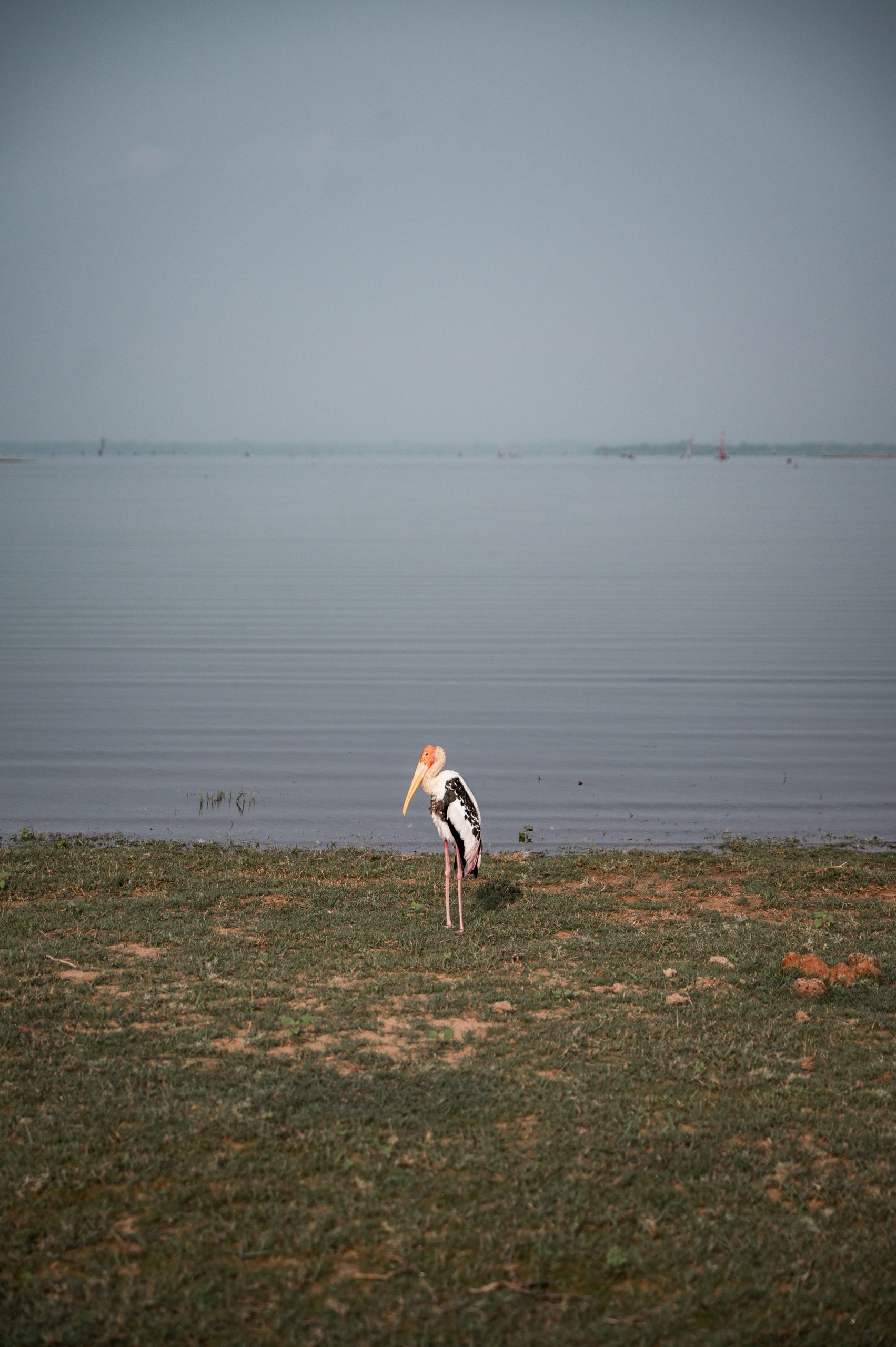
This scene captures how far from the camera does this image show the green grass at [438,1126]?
18.1 ft

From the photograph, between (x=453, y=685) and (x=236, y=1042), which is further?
(x=453, y=685)

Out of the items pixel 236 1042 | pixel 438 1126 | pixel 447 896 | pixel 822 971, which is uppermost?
pixel 447 896

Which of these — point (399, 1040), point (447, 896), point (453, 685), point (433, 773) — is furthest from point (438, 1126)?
point (453, 685)

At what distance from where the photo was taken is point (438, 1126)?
7016mm

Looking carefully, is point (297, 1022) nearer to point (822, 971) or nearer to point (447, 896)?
point (447, 896)

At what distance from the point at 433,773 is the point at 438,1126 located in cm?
476

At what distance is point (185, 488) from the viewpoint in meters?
129

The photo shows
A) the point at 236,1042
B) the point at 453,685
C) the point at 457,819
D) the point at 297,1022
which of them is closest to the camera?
the point at 236,1042

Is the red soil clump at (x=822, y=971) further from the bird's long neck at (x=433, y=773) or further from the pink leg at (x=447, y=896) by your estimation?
the bird's long neck at (x=433, y=773)

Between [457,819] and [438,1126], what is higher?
[457,819]

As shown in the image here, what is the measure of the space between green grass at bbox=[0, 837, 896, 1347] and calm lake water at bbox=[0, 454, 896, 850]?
17.8ft

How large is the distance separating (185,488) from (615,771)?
11524 centimetres

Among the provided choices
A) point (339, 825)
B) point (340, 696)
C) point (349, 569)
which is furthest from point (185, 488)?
point (339, 825)

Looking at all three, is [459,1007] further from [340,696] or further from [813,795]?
[340,696]
